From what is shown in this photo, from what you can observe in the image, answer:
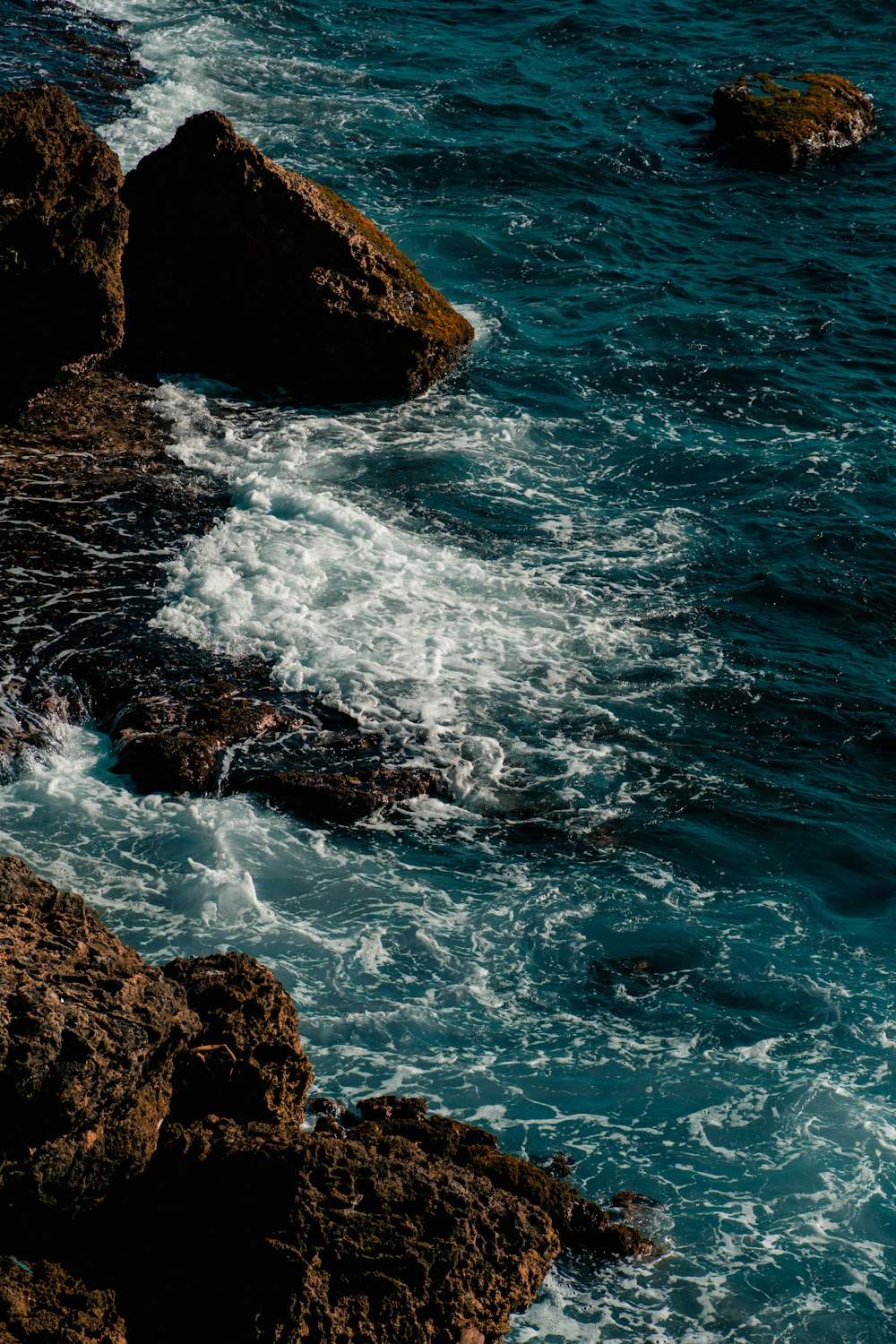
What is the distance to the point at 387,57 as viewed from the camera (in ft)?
80.6

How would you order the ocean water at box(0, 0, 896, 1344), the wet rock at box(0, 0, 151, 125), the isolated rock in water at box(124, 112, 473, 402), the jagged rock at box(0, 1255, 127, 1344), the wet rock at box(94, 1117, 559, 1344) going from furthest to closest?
the wet rock at box(0, 0, 151, 125) < the isolated rock in water at box(124, 112, 473, 402) < the ocean water at box(0, 0, 896, 1344) < the wet rock at box(94, 1117, 559, 1344) < the jagged rock at box(0, 1255, 127, 1344)

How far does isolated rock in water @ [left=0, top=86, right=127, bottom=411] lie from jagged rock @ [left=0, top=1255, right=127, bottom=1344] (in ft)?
30.6

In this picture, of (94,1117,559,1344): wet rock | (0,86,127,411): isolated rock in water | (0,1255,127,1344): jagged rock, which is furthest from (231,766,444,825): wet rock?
(0,86,127,411): isolated rock in water

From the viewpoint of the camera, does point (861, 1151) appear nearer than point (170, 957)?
Yes

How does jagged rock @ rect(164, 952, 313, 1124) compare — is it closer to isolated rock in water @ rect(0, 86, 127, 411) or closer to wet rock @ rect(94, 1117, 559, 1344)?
wet rock @ rect(94, 1117, 559, 1344)

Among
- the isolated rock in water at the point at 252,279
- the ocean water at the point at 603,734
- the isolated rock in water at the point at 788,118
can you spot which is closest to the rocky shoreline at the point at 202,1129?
the ocean water at the point at 603,734

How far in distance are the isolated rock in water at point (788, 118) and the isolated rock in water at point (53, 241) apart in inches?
516

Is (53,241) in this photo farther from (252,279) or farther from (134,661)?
(134,661)

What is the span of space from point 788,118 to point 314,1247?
70.5 feet

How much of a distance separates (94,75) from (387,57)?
6113 mm

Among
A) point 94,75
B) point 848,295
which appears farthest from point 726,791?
point 94,75

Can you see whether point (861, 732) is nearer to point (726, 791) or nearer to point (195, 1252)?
point (726, 791)

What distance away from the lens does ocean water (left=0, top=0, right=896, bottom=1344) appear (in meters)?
7.25

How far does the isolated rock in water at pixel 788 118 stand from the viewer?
21.7 m
